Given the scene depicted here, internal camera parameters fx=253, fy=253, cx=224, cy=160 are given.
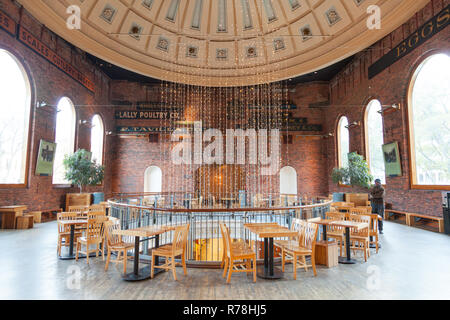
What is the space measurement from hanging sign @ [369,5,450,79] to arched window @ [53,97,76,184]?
42.0ft

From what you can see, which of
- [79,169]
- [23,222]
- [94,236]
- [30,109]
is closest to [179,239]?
[94,236]

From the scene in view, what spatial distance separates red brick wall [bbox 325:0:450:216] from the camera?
759 centimetres

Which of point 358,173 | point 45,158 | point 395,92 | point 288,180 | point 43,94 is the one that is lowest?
point 288,180

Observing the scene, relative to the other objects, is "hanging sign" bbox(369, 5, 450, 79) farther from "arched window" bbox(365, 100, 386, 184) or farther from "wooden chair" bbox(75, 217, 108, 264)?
"wooden chair" bbox(75, 217, 108, 264)

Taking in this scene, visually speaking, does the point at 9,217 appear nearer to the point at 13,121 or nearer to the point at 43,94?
the point at 13,121

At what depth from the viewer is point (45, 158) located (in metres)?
9.04

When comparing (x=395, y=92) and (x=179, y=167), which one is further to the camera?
(x=179, y=167)

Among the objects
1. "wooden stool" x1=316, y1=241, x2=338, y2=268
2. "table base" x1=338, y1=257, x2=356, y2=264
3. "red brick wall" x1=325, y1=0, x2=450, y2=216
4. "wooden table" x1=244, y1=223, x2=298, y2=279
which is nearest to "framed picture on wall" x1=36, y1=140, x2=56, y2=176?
"wooden table" x1=244, y1=223, x2=298, y2=279

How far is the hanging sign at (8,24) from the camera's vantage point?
732 cm

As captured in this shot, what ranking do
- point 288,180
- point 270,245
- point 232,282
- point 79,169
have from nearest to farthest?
1. point 232,282
2. point 270,245
3. point 79,169
4. point 288,180

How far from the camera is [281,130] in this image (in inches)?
577

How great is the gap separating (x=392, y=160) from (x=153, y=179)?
11765 millimetres
